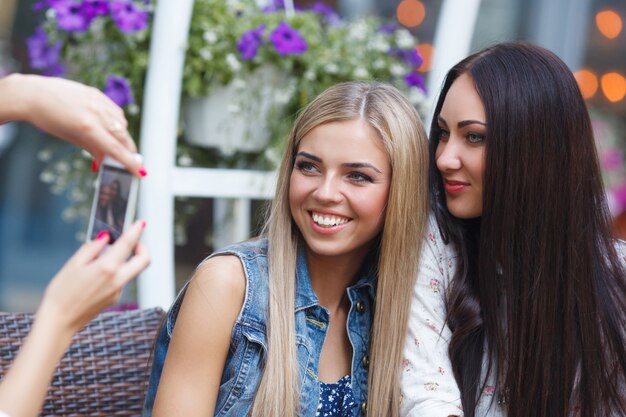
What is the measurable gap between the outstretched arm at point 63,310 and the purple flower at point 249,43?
123 centimetres

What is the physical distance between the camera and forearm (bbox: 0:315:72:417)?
113 centimetres

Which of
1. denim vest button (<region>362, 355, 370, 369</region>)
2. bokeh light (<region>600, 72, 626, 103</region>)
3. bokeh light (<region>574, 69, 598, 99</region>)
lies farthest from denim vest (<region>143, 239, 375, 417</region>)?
bokeh light (<region>600, 72, 626, 103</region>)

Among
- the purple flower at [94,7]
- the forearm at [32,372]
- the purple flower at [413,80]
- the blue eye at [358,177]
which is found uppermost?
the purple flower at [94,7]

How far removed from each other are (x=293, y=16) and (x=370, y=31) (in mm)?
305

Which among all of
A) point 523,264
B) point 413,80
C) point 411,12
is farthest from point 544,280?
point 411,12

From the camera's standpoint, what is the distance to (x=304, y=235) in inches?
76.3

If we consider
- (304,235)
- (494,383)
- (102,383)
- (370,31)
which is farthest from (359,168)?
(370,31)

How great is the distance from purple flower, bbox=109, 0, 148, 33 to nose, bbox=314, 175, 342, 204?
762 millimetres

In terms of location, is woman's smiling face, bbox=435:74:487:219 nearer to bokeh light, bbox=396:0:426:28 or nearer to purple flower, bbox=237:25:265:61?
purple flower, bbox=237:25:265:61

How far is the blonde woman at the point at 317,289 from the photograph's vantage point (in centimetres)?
181

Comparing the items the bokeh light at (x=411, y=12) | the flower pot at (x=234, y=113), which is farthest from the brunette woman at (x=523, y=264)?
the bokeh light at (x=411, y=12)

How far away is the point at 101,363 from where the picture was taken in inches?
78.0

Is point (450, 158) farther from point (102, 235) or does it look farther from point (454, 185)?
point (102, 235)

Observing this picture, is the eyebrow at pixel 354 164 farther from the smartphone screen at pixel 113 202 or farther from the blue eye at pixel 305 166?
the smartphone screen at pixel 113 202
